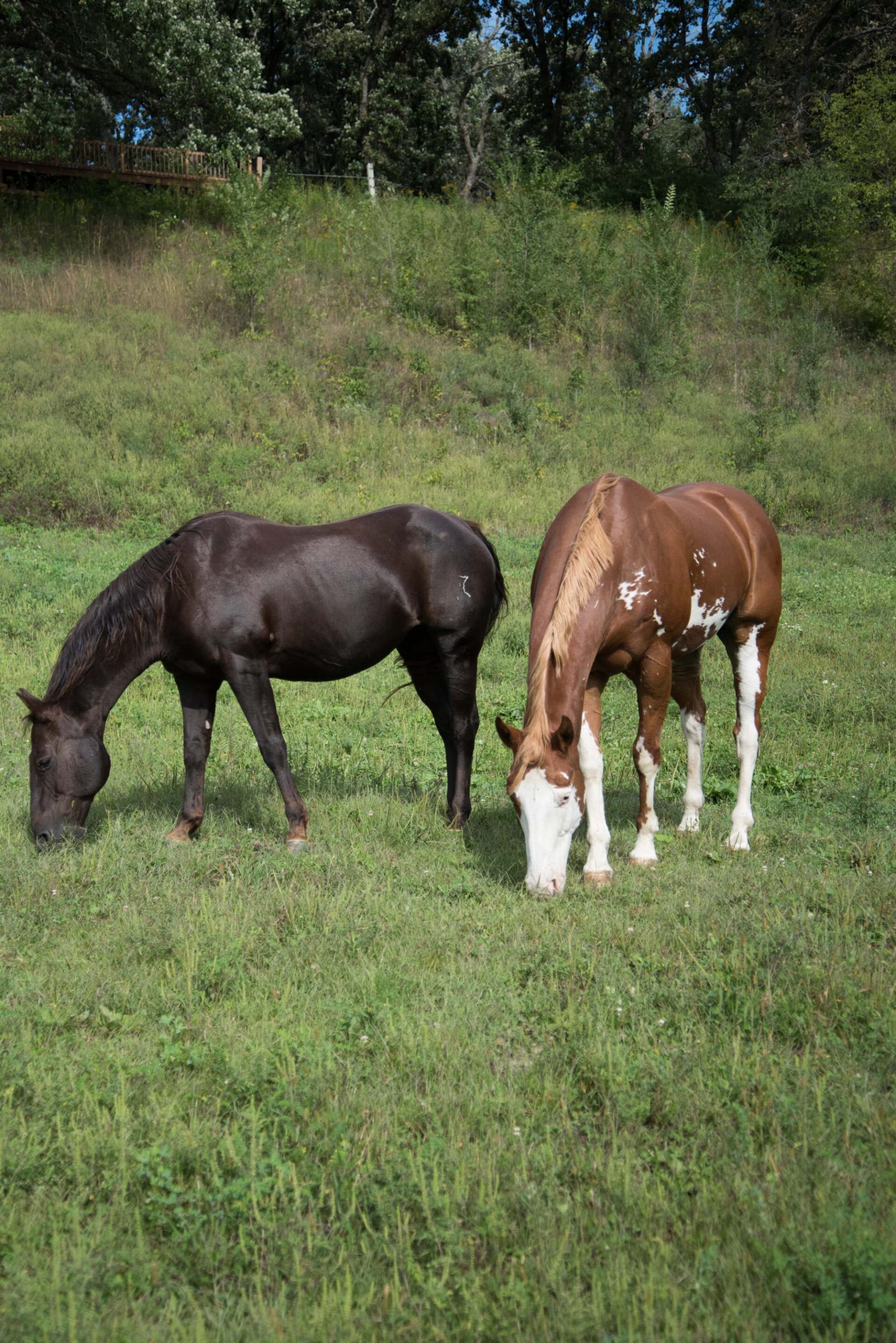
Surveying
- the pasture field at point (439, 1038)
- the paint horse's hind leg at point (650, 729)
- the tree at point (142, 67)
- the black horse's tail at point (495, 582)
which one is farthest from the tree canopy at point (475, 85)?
the paint horse's hind leg at point (650, 729)

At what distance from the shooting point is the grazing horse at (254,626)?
5797 millimetres

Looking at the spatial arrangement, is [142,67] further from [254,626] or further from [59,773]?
[59,773]

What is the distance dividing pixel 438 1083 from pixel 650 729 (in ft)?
9.24

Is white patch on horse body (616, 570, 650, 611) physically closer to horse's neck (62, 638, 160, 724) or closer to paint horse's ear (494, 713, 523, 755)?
paint horse's ear (494, 713, 523, 755)

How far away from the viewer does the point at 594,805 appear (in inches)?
216

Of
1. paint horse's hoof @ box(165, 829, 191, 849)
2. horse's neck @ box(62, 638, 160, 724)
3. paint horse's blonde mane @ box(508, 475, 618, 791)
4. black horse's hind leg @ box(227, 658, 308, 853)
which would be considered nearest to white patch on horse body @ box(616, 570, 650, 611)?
paint horse's blonde mane @ box(508, 475, 618, 791)

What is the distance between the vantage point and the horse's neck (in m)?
5.84

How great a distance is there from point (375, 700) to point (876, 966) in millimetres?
5901

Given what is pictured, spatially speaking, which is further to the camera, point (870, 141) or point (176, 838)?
point (870, 141)

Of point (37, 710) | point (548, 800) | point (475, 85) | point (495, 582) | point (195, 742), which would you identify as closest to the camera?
point (548, 800)

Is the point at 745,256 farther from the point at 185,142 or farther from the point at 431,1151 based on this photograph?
the point at 431,1151

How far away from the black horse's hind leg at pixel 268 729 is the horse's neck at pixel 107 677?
505mm

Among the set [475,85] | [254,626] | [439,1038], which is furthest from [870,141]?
[439,1038]

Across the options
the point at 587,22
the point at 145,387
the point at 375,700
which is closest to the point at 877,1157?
the point at 375,700
